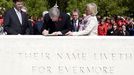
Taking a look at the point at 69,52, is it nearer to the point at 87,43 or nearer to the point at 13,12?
the point at 87,43

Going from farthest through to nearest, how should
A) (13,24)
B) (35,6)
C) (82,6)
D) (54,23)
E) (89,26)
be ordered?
(35,6), (82,6), (13,24), (54,23), (89,26)

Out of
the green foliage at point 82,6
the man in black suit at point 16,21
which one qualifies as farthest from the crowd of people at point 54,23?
the green foliage at point 82,6

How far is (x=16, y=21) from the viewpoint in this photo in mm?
12914

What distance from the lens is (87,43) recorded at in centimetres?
1162

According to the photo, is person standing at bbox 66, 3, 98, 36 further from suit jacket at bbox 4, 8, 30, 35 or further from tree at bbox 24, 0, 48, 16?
tree at bbox 24, 0, 48, 16

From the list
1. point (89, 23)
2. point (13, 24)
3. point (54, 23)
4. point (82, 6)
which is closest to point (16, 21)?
point (13, 24)

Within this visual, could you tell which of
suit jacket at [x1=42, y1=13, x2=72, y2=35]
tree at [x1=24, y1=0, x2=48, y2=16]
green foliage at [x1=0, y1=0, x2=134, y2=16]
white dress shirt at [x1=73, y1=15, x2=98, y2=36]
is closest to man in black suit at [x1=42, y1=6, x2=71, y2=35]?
suit jacket at [x1=42, y1=13, x2=72, y2=35]

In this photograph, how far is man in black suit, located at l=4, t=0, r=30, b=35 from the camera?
12750mm

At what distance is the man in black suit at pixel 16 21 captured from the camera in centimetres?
1275

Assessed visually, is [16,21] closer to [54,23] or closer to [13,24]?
[13,24]

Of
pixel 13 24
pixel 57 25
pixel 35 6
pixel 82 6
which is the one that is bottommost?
pixel 35 6

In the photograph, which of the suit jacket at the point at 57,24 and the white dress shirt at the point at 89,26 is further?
the suit jacket at the point at 57,24

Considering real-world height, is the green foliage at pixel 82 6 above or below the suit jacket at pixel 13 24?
below

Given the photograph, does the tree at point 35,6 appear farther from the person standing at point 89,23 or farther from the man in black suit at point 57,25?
the person standing at point 89,23
